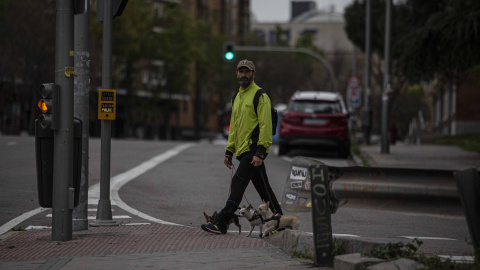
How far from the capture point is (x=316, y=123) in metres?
24.5

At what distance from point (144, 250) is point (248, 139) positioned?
61.8 inches

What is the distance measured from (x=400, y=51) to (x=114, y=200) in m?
12.1

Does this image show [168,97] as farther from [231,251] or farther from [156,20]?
[231,251]

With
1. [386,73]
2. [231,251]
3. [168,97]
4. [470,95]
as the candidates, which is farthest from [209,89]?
[231,251]

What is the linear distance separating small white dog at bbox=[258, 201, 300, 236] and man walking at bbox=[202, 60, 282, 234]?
301mm

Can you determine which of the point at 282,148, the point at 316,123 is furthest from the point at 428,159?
the point at 282,148

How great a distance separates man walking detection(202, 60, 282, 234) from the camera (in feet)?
30.1

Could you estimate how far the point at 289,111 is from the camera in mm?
24844

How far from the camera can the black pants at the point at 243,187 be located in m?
9.34

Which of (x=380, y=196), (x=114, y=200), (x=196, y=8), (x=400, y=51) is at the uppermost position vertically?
(x=196, y=8)

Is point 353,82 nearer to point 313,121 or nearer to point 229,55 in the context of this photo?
point 229,55

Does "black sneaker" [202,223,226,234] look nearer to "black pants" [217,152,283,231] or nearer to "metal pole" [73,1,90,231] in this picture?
"black pants" [217,152,283,231]

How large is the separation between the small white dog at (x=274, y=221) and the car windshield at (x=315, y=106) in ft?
51.2

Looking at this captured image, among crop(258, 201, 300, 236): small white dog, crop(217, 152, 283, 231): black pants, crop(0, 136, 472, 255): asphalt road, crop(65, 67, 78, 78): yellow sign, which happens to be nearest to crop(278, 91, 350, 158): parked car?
crop(0, 136, 472, 255): asphalt road
